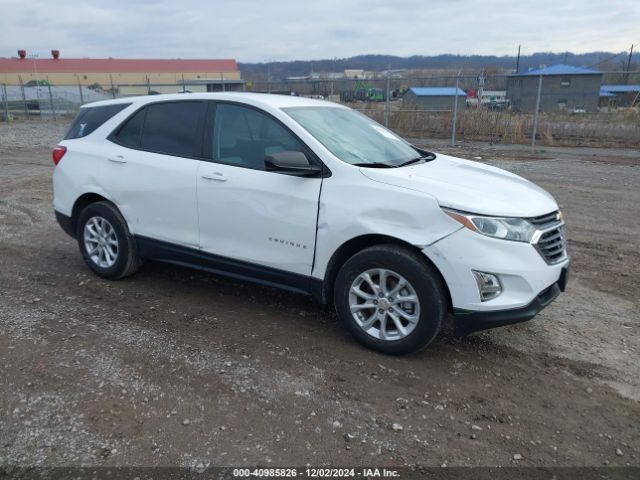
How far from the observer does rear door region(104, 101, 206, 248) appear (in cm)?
470

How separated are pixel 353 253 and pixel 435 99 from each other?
2078cm

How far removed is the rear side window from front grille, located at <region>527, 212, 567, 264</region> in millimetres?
3945

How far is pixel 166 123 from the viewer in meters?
4.96

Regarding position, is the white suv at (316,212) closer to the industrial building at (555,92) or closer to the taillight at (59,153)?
the taillight at (59,153)

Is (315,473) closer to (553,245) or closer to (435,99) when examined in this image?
(553,245)

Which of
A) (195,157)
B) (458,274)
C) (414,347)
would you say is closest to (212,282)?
(195,157)

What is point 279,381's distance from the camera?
362 centimetres

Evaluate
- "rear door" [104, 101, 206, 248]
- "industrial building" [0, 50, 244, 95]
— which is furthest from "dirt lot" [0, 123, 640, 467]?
"industrial building" [0, 50, 244, 95]

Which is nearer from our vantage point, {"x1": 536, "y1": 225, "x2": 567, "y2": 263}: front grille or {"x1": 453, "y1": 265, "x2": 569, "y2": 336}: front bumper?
{"x1": 453, "y1": 265, "x2": 569, "y2": 336}: front bumper

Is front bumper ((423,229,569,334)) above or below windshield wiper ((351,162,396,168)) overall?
below

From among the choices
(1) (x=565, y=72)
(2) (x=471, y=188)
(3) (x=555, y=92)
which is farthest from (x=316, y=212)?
(1) (x=565, y=72)

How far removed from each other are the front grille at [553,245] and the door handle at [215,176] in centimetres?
246

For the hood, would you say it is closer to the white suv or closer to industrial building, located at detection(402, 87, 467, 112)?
the white suv

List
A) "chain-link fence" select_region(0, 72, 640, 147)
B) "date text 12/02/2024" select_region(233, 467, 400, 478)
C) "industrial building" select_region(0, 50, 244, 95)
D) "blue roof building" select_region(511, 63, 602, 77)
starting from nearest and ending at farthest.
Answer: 1. "date text 12/02/2024" select_region(233, 467, 400, 478)
2. "chain-link fence" select_region(0, 72, 640, 147)
3. "blue roof building" select_region(511, 63, 602, 77)
4. "industrial building" select_region(0, 50, 244, 95)
